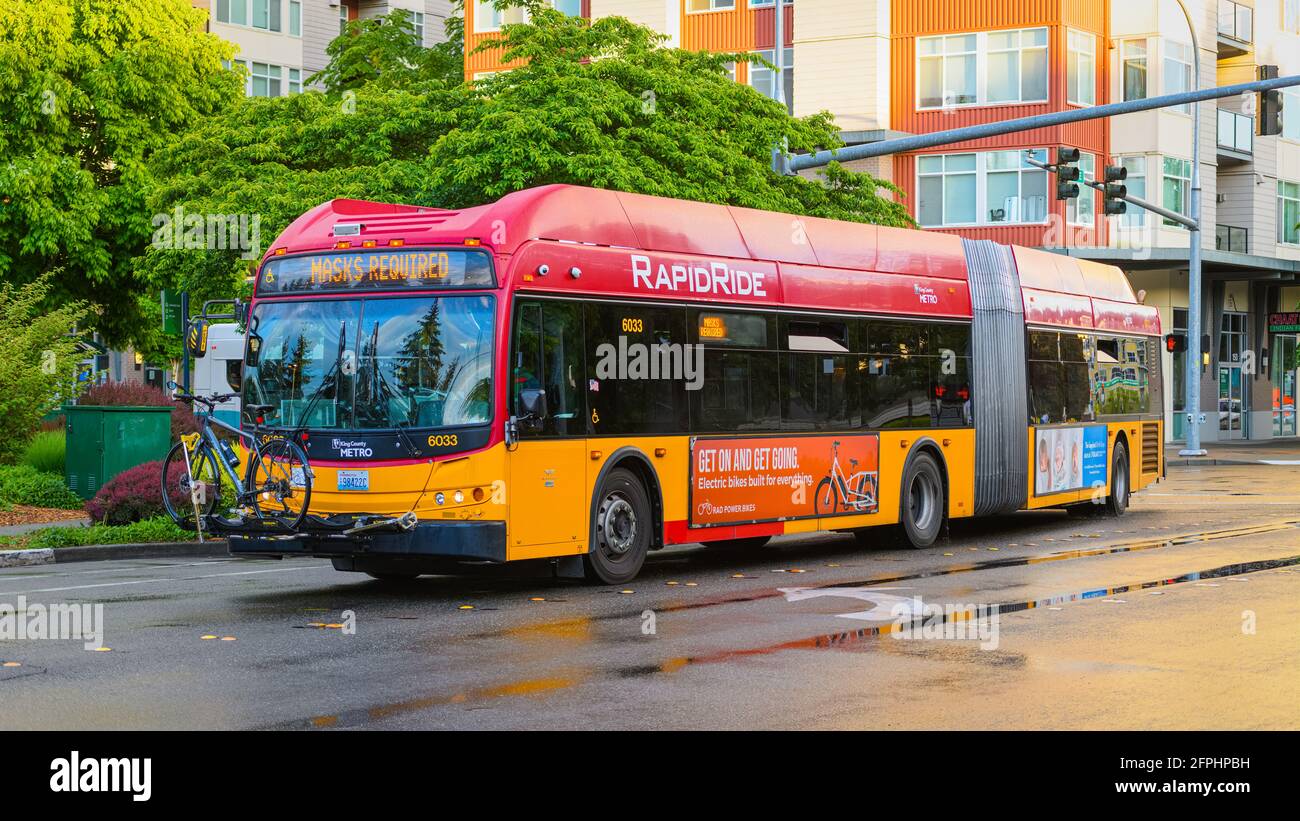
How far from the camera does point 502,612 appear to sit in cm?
1284

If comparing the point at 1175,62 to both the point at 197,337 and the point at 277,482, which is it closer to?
the point at 197,337

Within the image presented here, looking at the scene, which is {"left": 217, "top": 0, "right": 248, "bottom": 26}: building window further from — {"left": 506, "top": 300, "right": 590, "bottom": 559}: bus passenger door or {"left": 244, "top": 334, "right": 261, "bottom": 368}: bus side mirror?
{"left": 506, "top": 300, "right": 590, "bottom": 559}: bus passenger door

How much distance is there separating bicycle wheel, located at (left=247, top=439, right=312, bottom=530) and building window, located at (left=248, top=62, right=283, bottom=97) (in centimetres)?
4642

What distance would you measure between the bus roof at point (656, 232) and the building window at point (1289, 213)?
3774 cm

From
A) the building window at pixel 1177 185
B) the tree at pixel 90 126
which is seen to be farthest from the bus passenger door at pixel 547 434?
the building window at pixel 1177 185

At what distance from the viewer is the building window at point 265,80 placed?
190ft

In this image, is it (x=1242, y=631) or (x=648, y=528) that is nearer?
(x=1242, y=631)

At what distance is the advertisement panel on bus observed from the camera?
52.2ft

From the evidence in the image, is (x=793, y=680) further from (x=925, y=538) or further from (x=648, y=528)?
(x=925, y=538)

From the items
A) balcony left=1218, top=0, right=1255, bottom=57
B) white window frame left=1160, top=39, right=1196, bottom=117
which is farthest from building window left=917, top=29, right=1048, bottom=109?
balcony left=1218, top=0, right=1255, bottom=57

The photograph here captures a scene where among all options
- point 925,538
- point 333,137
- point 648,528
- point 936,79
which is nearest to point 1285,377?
point 936,79

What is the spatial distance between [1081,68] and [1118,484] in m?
24.0

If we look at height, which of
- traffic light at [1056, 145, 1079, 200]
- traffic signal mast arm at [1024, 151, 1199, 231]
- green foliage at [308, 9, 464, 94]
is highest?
green foliage at [308, 9, 464, 94]
